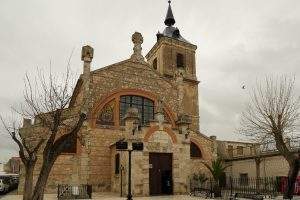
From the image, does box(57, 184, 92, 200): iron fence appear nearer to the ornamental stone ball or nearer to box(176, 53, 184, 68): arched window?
the ornamental stone ball

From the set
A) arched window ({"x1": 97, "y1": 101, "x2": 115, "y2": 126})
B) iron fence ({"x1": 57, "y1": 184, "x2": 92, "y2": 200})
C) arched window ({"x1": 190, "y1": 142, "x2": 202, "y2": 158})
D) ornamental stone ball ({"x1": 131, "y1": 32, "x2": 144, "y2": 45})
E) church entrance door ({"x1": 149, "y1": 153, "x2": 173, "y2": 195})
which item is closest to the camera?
iron fence ({"x1": 57, "y1": 184, "x2": 92, "y2": 200})

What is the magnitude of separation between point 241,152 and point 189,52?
15.0m

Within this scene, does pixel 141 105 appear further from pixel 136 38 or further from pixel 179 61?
pixel 179 61

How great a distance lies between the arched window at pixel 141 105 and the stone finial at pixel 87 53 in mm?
4446

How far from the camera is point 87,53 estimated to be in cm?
2903

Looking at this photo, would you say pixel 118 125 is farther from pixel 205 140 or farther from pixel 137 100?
pixel 205 140

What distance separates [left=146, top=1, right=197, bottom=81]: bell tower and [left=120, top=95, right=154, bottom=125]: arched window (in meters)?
10.3

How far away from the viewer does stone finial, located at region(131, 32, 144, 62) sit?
31984 millimetres

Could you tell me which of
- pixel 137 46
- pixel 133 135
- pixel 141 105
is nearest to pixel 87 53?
pixel 137 46

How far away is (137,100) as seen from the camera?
1198 inches

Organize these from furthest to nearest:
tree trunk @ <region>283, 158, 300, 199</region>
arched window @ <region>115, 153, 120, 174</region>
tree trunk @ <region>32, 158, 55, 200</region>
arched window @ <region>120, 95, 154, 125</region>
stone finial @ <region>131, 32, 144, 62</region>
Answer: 1. stone finial @ <region>131, 32, 144, 62</region>
2. arched window @ <region>120, 95, 154, 125</region>
3. arched window @ <region>115, 153, 120, 174</region>
4. tree trunk @ <region>283, 158, 300, 199</region>
5. tree trunk @ <region>32, 158, 55, 200</region>

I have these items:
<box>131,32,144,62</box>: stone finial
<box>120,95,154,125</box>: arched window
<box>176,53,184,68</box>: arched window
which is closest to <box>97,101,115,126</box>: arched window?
<box>120,95,154,125</box>: arched window

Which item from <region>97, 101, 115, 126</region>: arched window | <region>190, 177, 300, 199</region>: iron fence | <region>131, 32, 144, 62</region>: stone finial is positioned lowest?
<region>190, 177, 300, 199</region>: iron fence

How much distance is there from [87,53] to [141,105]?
666 cm
